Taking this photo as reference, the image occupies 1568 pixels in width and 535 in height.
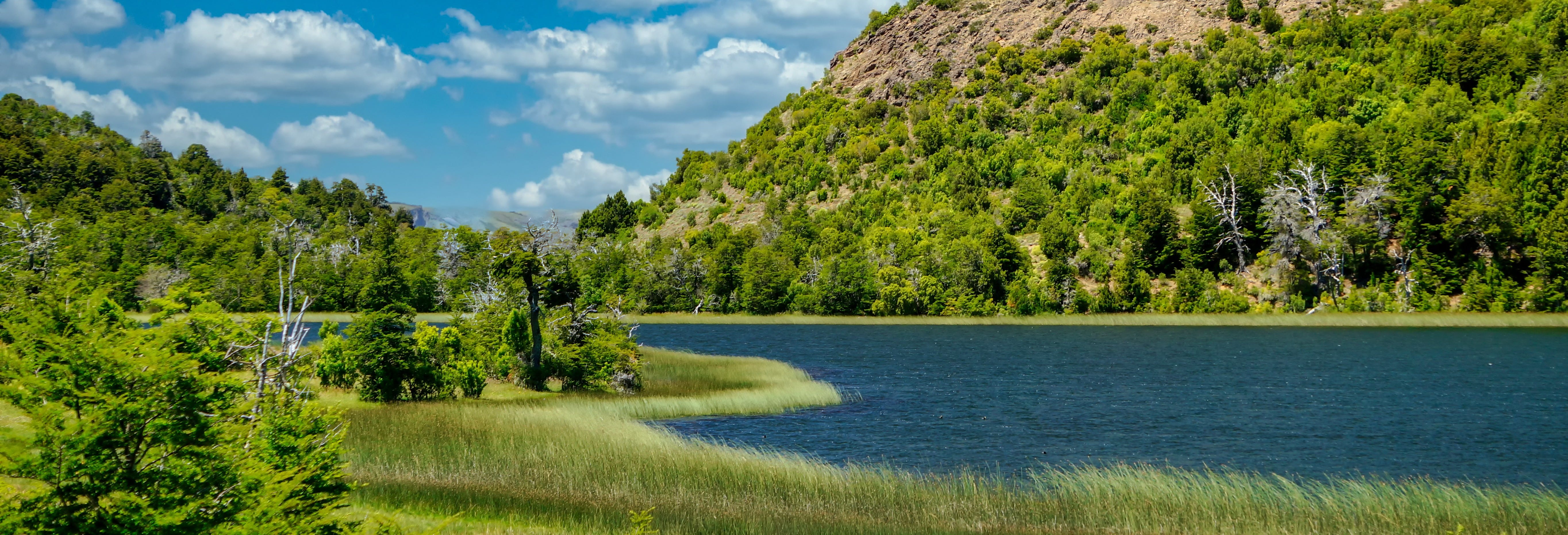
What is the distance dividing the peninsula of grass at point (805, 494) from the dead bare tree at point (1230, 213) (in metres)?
80.5

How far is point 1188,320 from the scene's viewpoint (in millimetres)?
88625

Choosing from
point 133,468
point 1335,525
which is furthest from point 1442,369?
point 133,468

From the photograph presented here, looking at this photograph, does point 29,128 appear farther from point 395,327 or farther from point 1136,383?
point 1136,383

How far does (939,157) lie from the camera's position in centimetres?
14350

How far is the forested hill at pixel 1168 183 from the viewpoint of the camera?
8744cm

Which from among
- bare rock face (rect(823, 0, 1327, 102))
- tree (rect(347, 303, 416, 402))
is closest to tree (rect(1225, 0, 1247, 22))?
bare rock face (rect(823, 0, 1327, 102))

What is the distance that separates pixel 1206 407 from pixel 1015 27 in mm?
157224

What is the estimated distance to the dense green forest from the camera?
8688 centimetres

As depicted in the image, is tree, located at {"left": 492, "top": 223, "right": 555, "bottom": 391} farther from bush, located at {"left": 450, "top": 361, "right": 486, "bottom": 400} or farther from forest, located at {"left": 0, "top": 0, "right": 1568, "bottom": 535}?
bush, located at {"left": 450, "top": 361, "right": 486, "bottom": 400}

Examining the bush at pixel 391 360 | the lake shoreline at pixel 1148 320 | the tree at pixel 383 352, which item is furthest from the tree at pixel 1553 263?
the tree at pixel 383 352

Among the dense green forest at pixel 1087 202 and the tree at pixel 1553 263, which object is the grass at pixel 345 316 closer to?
the dense green forest at pixel 1087 202

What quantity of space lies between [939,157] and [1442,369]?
9965cm

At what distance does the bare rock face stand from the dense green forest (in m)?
4.60

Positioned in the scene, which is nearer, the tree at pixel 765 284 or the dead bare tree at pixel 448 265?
the tree at pixel 765 284
